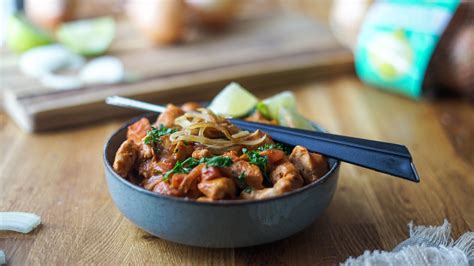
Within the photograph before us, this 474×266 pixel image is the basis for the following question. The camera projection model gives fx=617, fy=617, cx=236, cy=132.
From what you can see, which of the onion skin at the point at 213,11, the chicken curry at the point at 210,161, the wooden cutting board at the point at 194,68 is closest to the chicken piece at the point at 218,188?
the chicken curry at the point at 210,161

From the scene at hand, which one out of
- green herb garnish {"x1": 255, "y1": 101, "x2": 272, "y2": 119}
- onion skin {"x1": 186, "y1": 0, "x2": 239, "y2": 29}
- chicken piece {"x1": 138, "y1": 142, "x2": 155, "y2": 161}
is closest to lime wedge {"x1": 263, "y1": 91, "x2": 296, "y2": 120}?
green herb garnish {"x1": 255, "y1": 101, "x2": 272, "y2": 119}

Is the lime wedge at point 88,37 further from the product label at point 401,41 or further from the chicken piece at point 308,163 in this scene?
the chicken piece at point 308,163

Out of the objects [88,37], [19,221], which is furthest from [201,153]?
[88,37]

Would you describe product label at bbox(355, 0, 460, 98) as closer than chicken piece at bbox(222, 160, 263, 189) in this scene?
No

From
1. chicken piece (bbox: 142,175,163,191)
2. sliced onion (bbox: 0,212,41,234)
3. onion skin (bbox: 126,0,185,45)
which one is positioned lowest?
sliced onion (bbox: 0,212,41,234)

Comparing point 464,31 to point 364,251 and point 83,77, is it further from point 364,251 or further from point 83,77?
point 83,77

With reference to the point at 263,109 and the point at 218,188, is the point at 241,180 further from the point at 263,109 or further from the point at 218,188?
the point at 263,109

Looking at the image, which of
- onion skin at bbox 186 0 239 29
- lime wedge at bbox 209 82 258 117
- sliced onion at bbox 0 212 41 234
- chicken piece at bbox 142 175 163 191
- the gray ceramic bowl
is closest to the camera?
the gray ceramic bowl

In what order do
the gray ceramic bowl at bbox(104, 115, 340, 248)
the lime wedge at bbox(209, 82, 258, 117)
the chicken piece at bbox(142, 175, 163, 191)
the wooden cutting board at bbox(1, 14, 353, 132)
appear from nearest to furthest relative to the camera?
the gray ceramic bowl at bbox(104, 115, 340, 248) → the chicken piece at bbox(142, 175, 163, 191) → the lime wedge at bbox(209, 82, 258, 117) → the wooden cutting board at bbox(1, 14, 353, 132)

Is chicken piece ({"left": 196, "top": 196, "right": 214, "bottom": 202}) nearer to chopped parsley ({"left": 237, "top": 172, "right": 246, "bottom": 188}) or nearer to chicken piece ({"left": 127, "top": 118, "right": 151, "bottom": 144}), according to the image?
chopped parsley ({"left": 237, "top": 172, "right": 246, "bottom": 188})
